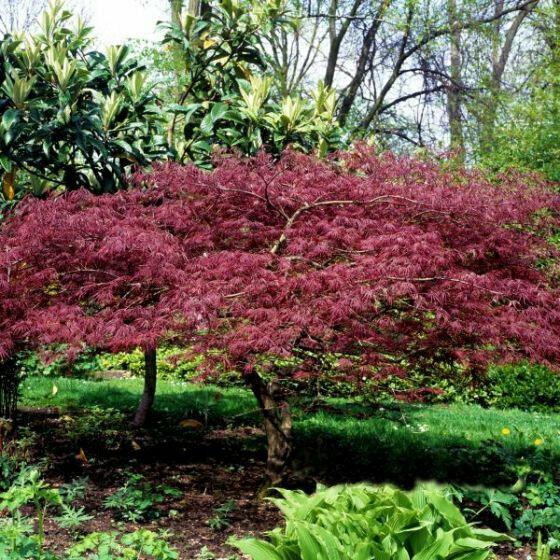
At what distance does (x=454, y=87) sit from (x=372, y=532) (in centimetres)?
1871

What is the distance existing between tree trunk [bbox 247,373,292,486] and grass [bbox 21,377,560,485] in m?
0.29

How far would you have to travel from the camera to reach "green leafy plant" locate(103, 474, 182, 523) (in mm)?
4680

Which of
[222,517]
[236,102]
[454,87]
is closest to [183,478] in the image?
[222,517]

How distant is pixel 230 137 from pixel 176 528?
3.95 metres

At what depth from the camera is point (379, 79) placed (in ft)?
70.9

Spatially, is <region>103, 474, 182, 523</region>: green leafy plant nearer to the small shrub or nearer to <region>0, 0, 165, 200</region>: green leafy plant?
<region>0, 0, 165, 200</region>: green leafy plant

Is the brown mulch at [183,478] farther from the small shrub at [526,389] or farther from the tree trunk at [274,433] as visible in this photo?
the small shrub at [526,389]

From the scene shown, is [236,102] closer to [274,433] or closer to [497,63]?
[274,433]

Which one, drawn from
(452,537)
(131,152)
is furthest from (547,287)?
(131,152)

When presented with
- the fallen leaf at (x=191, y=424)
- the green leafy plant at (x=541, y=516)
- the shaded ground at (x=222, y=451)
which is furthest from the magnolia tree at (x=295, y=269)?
the fallen leaf at (x=191, y=424)

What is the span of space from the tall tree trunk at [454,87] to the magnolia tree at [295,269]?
1423 cm

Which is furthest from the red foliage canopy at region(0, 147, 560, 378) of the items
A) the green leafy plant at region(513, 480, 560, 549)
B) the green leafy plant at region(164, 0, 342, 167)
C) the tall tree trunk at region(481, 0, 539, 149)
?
the tall tree trunk at region(481, 0, 539, 149)

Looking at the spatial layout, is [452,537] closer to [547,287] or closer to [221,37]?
[547,287]

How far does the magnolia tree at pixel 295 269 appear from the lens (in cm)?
403
